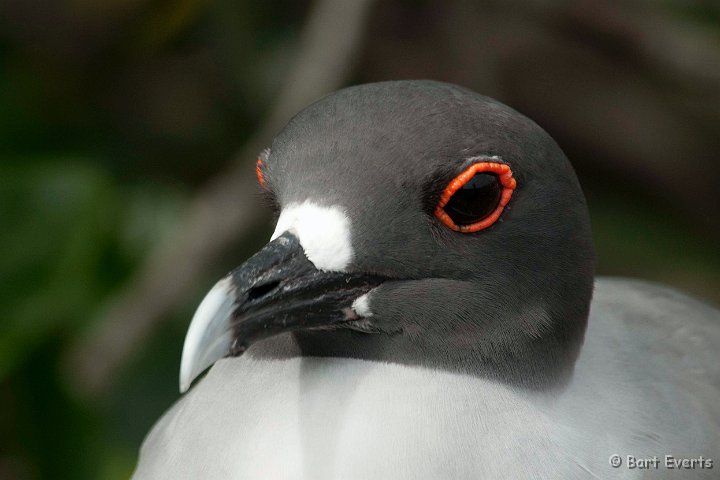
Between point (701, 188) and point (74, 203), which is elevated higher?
point (74, 203)

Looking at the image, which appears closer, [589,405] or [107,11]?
[589,405]

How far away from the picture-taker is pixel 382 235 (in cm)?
190

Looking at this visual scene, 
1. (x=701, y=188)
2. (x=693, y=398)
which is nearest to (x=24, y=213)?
(x=693, y=398)

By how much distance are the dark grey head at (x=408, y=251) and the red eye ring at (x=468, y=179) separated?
0.04ft

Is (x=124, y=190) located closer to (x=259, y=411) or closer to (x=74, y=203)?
(x=74, y=203)

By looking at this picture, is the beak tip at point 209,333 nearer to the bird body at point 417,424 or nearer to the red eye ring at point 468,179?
the bird body at point 417,424

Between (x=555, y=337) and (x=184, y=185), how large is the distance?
267 centimetres

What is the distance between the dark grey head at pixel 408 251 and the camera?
1.82 metres

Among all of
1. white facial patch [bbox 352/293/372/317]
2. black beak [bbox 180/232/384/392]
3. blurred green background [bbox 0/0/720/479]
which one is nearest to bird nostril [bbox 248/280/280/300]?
black beak [bbox 180/232/384/392]

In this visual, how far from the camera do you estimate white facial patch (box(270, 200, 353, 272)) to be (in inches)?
72.2

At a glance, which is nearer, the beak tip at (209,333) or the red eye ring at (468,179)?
the beak tip at (209,333)

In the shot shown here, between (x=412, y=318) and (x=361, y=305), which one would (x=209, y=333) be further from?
(x=412, y=318)

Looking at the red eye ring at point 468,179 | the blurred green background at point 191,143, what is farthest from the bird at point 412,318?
the blurred green background at point 191,143

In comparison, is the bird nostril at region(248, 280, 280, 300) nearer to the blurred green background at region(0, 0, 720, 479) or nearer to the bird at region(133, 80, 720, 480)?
the bird at region(133, 80, 720, 480)
